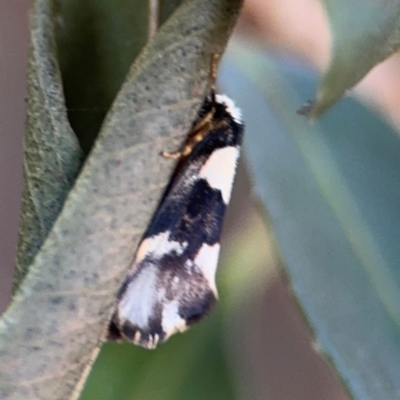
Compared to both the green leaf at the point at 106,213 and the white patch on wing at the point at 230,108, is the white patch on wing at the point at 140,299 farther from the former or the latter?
the white patch on wing at the point at 230,108

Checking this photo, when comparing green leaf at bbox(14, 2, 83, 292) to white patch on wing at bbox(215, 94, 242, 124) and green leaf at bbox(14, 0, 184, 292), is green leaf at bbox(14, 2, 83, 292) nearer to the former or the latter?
green leaf at bbox(14, 0, 184, 292)

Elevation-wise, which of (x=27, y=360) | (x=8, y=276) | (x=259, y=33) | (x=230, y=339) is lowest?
(x=8, y=276)

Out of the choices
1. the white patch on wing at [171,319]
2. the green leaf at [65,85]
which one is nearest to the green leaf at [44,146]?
the green leaf at [65,85]

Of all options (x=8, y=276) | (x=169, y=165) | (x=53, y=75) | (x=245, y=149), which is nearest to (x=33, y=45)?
(x=53, y=75)

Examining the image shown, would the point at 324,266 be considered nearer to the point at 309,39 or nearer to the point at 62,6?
the point at 62,6

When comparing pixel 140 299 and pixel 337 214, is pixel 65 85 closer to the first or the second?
pixel 140 299

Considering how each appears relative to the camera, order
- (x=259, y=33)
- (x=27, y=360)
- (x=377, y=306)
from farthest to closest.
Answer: (x=259, y=33)
(x=377, y=306)
(x=27, y=360)
